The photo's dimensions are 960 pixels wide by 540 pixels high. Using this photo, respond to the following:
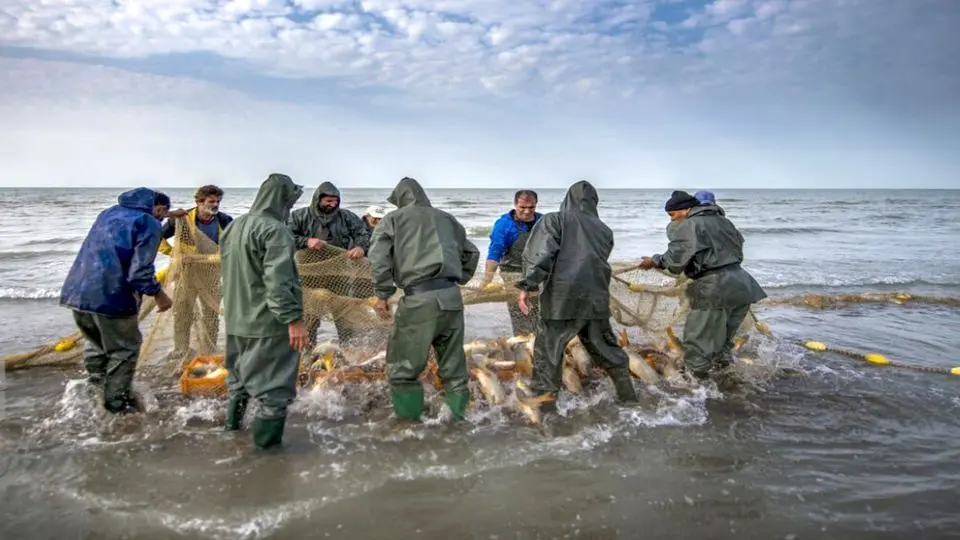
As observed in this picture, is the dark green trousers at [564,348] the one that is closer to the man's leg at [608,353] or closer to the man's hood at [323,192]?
the man's leg at [608,353]

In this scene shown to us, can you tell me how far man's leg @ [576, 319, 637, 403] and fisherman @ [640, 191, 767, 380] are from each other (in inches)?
46.0

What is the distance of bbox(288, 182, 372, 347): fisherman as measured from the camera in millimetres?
6637

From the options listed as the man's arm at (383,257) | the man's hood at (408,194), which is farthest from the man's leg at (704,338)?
the man's arm at (383,257)

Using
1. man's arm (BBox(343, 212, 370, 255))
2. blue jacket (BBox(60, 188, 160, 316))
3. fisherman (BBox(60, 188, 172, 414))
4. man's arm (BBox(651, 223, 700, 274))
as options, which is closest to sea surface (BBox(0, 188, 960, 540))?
fisherman (BBox(60, 188, 172, 414))

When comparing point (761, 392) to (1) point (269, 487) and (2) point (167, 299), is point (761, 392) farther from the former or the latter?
(2) point (167, 299)

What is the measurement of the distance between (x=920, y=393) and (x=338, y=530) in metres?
6.25

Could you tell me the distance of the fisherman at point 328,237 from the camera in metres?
6.64

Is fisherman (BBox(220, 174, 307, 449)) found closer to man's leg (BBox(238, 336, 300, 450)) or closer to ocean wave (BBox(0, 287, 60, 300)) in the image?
man's leg (BBox(238, 336, 300, 450))

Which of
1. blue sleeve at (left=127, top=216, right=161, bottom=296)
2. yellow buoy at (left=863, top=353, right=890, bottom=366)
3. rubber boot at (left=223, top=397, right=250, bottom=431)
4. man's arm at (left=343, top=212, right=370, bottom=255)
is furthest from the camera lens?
yellow buoy at (left=863, top=353, right=890, bottom=366)

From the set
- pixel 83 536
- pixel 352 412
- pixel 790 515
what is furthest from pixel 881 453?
pixel 83 536

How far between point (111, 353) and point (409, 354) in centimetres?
259

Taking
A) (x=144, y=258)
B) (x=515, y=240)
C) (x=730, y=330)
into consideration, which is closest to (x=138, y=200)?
(x=144, y=258)

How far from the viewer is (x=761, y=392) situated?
6535 millimetres

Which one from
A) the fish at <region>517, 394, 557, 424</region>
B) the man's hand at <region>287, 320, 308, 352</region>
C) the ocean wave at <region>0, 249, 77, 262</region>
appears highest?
the man's hand at <region>287, 320, 308, 352</region>
